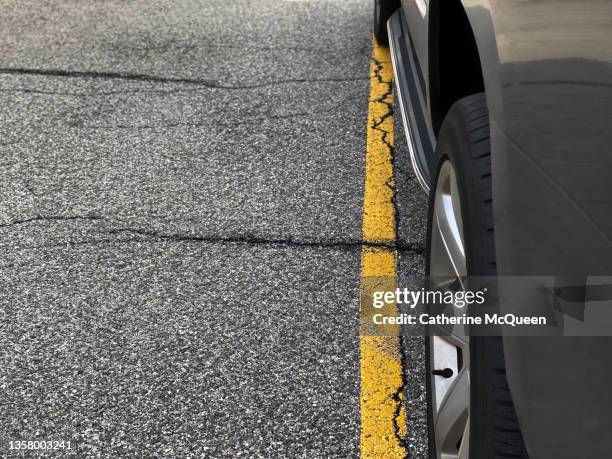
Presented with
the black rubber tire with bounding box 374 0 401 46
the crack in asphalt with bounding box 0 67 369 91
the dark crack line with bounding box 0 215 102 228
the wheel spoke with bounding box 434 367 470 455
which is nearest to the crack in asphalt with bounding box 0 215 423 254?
the dark crack line with bounding box 0 215 102 228

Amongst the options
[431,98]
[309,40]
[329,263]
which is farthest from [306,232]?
[309,40]

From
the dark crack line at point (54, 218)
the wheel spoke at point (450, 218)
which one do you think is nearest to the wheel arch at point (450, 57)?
the wheel spoke at point (450, 218)

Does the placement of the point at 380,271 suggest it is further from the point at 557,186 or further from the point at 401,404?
the point at 557,186

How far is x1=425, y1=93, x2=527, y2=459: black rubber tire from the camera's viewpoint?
70.4 inches

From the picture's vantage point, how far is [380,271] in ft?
12.3

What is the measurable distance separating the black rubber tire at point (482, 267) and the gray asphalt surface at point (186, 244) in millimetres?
1019

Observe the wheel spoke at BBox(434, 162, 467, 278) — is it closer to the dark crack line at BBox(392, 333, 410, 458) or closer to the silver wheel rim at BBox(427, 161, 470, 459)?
the silver wheel rim at BBox(427, 161, 470, 459)

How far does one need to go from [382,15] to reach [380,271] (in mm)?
2908

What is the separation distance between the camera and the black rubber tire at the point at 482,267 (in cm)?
179

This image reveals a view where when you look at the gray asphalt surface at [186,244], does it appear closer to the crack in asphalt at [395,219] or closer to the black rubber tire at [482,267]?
the crack in asphalt at [395,219]

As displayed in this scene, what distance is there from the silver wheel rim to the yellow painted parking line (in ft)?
1.35

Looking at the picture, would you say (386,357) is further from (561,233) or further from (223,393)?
(561,233)

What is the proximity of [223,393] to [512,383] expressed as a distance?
1498 mm

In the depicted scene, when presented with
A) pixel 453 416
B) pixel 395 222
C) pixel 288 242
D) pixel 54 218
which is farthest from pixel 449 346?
pixel 54 218
